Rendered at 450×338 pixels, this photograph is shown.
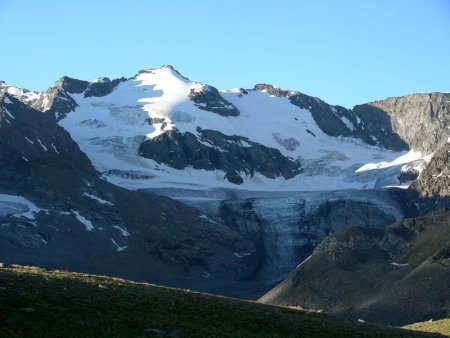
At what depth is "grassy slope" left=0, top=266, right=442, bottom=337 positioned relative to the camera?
1401 inches

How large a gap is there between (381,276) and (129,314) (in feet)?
421

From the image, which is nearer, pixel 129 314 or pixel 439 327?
pixel 129 314

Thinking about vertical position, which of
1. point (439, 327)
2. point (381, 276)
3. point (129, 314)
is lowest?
point (381, 276)

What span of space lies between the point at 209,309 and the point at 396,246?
5456 inches

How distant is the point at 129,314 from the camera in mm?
38906

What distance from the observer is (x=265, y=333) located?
3991 centimetres

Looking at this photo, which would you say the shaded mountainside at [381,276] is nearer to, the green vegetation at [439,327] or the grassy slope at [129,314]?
the green vegetation at [439,327]

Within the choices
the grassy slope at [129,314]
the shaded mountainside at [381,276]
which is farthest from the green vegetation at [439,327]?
the shaded mountainside at [381,276]

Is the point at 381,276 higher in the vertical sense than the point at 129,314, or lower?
lower

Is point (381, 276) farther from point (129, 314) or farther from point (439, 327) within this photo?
point (129, 314)

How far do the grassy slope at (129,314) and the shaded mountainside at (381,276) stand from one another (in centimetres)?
9151

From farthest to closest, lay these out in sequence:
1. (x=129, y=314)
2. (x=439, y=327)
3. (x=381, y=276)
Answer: (x=381, y=276) → (x=439, y=327) → (x=129, y=314)

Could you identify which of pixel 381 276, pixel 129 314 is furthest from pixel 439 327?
pixel 381 276

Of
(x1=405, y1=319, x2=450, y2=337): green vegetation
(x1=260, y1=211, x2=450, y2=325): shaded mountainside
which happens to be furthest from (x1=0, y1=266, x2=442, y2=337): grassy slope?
(x1=260, y1=211, x2=450, y2=325): shaded mountainside
